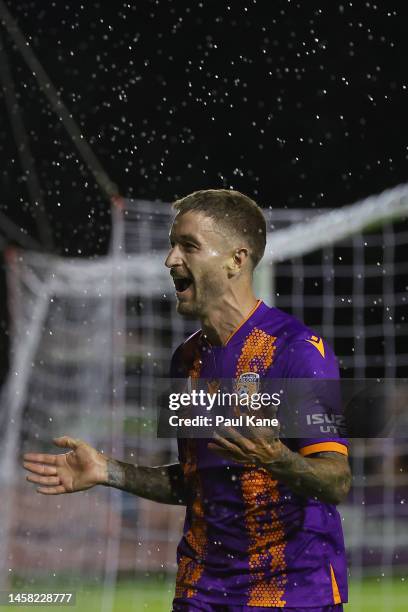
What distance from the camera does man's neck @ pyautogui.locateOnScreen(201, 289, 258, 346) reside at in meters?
3.16

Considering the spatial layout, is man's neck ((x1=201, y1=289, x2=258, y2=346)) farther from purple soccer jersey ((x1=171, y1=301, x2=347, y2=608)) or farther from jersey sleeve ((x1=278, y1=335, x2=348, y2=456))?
jersey sleeve ((x1=278, y1=335, x2=348, y2=456))

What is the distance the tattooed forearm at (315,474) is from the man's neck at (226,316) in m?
0.54

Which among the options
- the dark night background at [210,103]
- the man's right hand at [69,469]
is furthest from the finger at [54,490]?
the dark night background at [210,103]

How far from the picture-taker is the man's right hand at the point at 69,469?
303 cm

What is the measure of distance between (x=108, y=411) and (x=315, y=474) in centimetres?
639

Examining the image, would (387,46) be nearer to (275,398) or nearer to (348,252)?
(348,252)

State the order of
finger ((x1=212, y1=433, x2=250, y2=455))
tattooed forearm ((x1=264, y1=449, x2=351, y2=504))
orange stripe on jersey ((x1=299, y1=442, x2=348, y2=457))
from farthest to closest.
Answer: orange stripe on jersey ((x1=299, y1=442, x2=348, y2=457))
tattooed forearm ((x1=264, y1=449, x2=351, y2=504))
finger ((x1=212, y1=433, x2=250, y2=455))

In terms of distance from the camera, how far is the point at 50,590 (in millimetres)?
7309

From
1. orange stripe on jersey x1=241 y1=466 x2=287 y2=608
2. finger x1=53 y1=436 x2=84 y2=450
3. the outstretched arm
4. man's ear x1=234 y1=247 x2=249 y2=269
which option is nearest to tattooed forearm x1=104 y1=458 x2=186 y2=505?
the outstretched arm

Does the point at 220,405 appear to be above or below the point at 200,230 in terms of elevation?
below

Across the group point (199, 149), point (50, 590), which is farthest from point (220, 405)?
point (199, 149)

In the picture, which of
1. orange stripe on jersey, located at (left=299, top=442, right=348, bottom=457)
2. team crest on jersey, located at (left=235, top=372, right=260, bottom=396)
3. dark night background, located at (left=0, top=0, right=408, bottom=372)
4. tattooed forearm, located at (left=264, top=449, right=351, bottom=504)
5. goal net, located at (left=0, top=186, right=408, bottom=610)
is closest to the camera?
tattooed forearm, located at (left=264, top=449, right=351, bottom=504)

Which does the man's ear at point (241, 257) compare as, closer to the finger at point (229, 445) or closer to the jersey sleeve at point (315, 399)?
the jersey sleeve at point (315, 399)

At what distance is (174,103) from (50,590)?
44.6 ft
